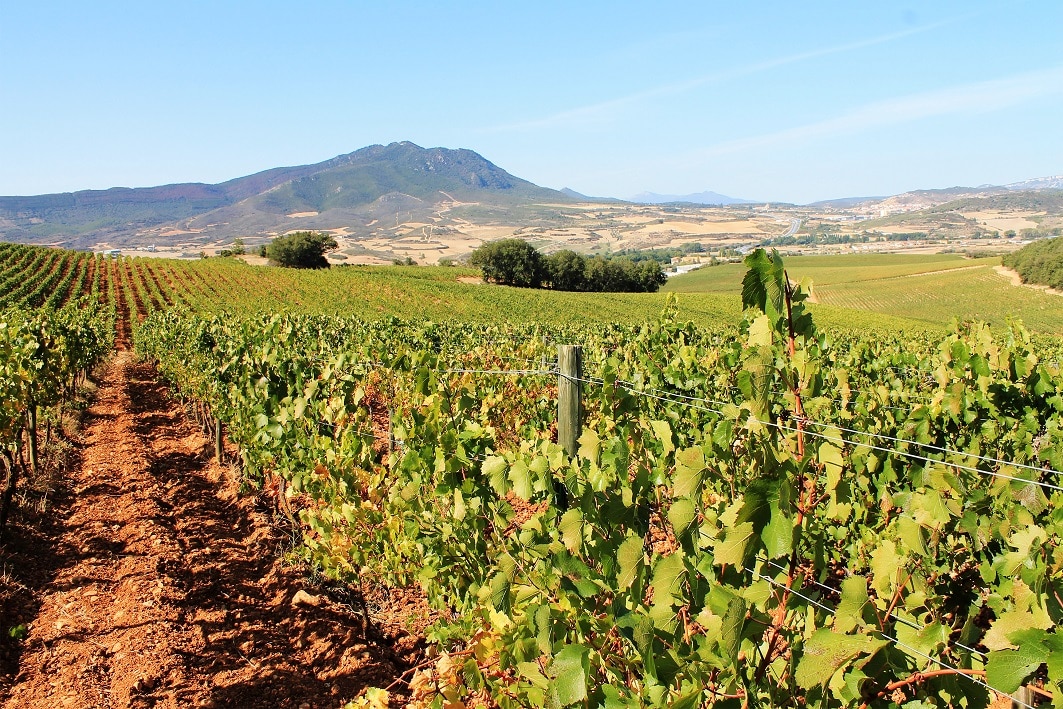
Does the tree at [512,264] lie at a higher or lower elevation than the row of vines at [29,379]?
lower

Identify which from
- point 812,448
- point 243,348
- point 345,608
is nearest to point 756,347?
point 812,448

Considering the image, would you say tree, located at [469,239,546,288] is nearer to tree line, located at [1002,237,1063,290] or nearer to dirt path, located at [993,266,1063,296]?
dirt path, located at [993,266,1063,296]

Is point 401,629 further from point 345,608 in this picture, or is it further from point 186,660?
point 186,660

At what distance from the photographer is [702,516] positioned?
1872 millimetres

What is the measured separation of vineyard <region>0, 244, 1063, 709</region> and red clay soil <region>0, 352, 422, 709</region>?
1.17ft

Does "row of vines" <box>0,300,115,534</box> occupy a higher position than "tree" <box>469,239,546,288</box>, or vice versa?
"row of vines" <box>0,300,115,534</box>

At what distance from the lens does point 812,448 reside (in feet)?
5.91

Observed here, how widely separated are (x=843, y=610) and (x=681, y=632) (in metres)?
0.42

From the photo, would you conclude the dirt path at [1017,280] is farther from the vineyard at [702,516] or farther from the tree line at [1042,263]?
the vineyard at [702,516]

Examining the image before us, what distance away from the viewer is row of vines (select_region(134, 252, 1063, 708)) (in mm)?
1571

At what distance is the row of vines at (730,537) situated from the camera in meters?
1.57

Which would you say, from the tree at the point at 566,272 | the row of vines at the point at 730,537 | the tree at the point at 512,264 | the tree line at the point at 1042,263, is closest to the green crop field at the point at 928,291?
the tree line at the point at 1042,263

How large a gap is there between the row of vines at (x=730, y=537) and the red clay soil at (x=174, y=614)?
1.34 ft

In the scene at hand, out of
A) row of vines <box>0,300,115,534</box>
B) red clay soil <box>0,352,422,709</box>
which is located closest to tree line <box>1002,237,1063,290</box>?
row of vines <box>0,300,115,534</box>
